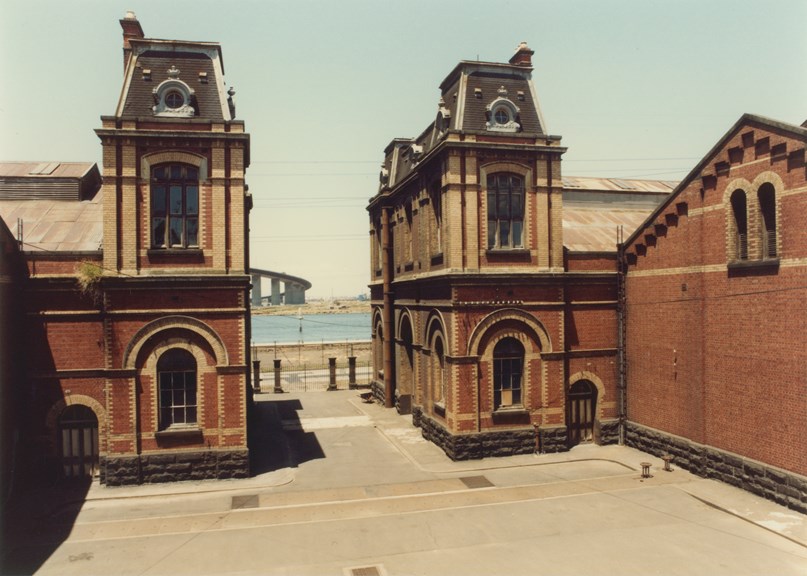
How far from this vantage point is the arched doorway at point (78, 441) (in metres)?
19.7

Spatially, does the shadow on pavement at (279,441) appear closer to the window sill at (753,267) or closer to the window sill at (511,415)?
the window sill at (511,415)

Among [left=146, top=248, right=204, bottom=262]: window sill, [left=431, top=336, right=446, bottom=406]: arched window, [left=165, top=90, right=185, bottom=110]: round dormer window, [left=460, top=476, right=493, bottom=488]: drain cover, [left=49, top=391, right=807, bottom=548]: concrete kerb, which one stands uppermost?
[left=165, top=90, right=185, bottom=110]: round dormer window

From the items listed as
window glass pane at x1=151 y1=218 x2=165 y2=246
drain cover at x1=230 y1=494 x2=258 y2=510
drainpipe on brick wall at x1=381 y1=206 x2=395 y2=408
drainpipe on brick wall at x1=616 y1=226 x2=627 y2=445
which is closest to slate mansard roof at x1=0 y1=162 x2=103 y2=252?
window glass pane at x1=151 y1=218 x2=165 y2=246

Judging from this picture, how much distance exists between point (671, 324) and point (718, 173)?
5503mm

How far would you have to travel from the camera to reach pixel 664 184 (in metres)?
34.1

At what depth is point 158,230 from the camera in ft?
65.7

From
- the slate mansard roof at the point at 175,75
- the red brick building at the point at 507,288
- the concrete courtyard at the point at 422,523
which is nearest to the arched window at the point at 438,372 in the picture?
the red brick building at the point at 507,288

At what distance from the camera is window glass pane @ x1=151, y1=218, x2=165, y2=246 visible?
1993 centimetres

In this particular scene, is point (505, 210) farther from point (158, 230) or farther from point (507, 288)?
point (158, 230)

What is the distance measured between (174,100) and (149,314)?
756cm

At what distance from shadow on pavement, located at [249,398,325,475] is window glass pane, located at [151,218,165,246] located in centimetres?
873

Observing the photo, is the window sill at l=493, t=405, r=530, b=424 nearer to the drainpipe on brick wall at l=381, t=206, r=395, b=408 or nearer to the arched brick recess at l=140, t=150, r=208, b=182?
the drainpipe on brick wall at l=381, t=206, r=395, b=408

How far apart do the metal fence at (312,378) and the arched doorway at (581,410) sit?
20.7m

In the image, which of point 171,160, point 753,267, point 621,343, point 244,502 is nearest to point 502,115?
point 621,343
